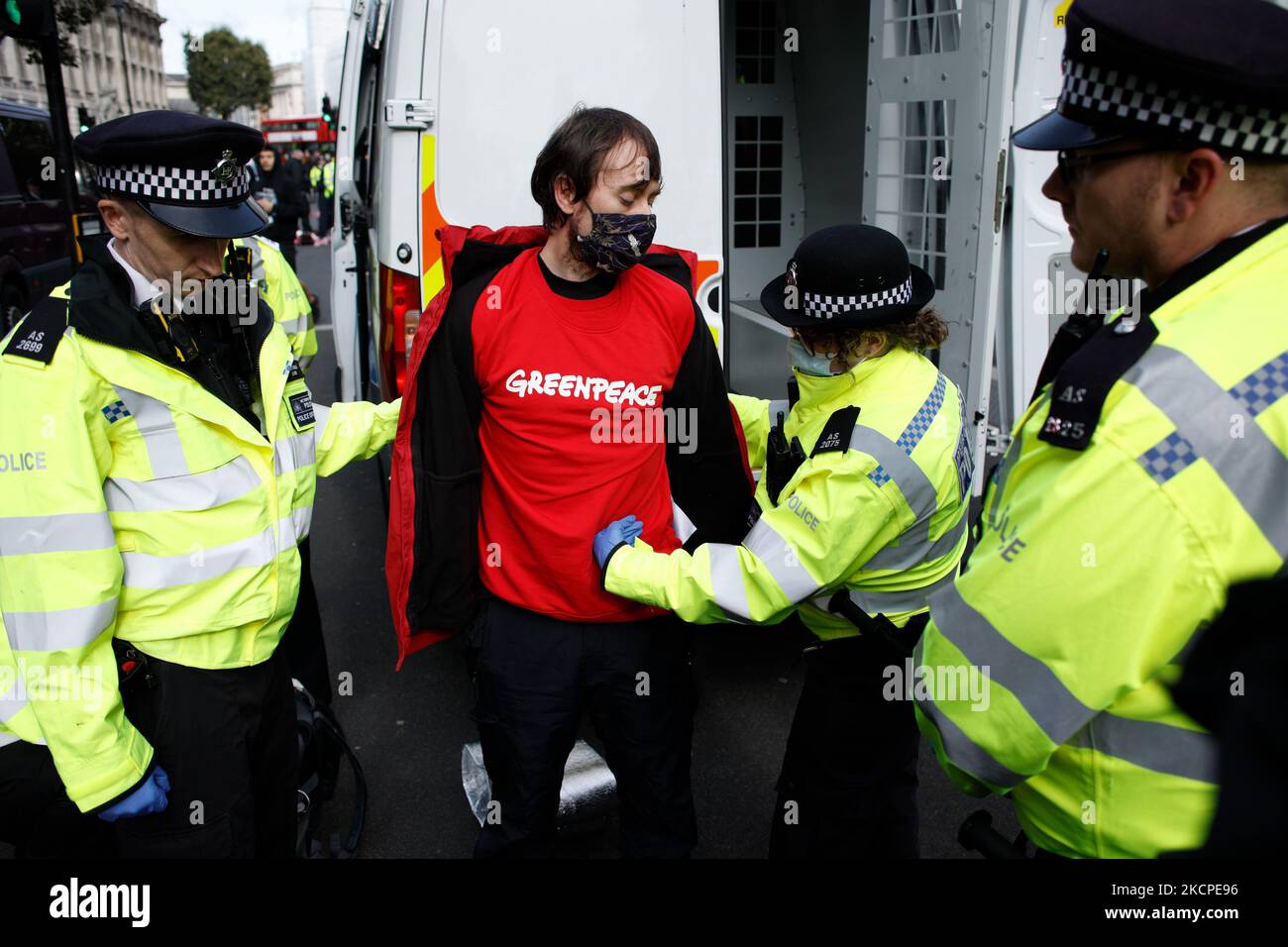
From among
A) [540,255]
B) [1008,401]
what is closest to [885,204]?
[1008,401]

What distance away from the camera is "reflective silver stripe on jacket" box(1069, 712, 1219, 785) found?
1119 millimetres

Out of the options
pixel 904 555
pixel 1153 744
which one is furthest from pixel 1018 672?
pixel 904 555

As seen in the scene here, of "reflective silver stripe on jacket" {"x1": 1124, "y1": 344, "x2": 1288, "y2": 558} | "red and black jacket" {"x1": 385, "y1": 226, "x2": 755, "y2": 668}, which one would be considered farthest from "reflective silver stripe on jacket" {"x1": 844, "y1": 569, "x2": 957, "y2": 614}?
"reflective silver stripe on jacket" {"x1": 1124, "y1": 344, "x2": 1288, "y2": 558}

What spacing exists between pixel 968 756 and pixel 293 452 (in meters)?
1.52

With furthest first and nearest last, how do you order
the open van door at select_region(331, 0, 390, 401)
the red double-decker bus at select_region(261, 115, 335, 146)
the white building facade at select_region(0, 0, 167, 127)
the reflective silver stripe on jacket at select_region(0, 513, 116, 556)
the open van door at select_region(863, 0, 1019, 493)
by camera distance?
the white building facade at select_region(0, 0, 167, 127), the red double-decker bus at select_region(261, 115, 335, 146), the open van door at select_region(331, 0, 390, 401), the open van door at select_region(863, 0, 1019, 493), the reflective silver stripe on jacket at select_region(0, 513, 116, 556)

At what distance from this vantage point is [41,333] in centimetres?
175

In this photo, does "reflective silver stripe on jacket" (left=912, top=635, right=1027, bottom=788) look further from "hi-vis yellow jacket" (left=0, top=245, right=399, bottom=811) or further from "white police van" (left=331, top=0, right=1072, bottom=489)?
"white police van" (left=331, top=0, right=1072, bottom=489)

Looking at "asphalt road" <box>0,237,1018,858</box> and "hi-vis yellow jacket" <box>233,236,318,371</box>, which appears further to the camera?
"hi-vis yellow jacket" <box>233,236,318,371</box>

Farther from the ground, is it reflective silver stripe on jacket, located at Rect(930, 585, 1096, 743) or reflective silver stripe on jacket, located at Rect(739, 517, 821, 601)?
reflective silver stripe on jacket, located at Rect(930, 585, 1096, 743)

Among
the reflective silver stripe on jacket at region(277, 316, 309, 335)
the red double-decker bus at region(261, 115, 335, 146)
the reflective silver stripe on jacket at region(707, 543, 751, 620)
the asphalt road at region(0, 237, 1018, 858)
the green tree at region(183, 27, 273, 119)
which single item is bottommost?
the asphalt road at region(0, 237, 1018, 858)

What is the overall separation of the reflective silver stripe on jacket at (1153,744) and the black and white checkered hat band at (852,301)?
111 cm

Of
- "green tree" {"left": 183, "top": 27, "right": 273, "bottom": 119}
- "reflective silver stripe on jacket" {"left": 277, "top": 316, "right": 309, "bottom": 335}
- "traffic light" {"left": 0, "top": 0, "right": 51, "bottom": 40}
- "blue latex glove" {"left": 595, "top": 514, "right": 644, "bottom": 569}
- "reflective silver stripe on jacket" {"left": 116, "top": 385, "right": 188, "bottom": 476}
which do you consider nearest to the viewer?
"reflective silver stripe on jacket" {"left": 116, "top": 385, "right": 188, "bottom": 476}

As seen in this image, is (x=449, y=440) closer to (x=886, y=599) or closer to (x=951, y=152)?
(x=886, y=599)

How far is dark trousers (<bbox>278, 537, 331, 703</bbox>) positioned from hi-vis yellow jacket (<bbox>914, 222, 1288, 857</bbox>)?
235 centimetres
